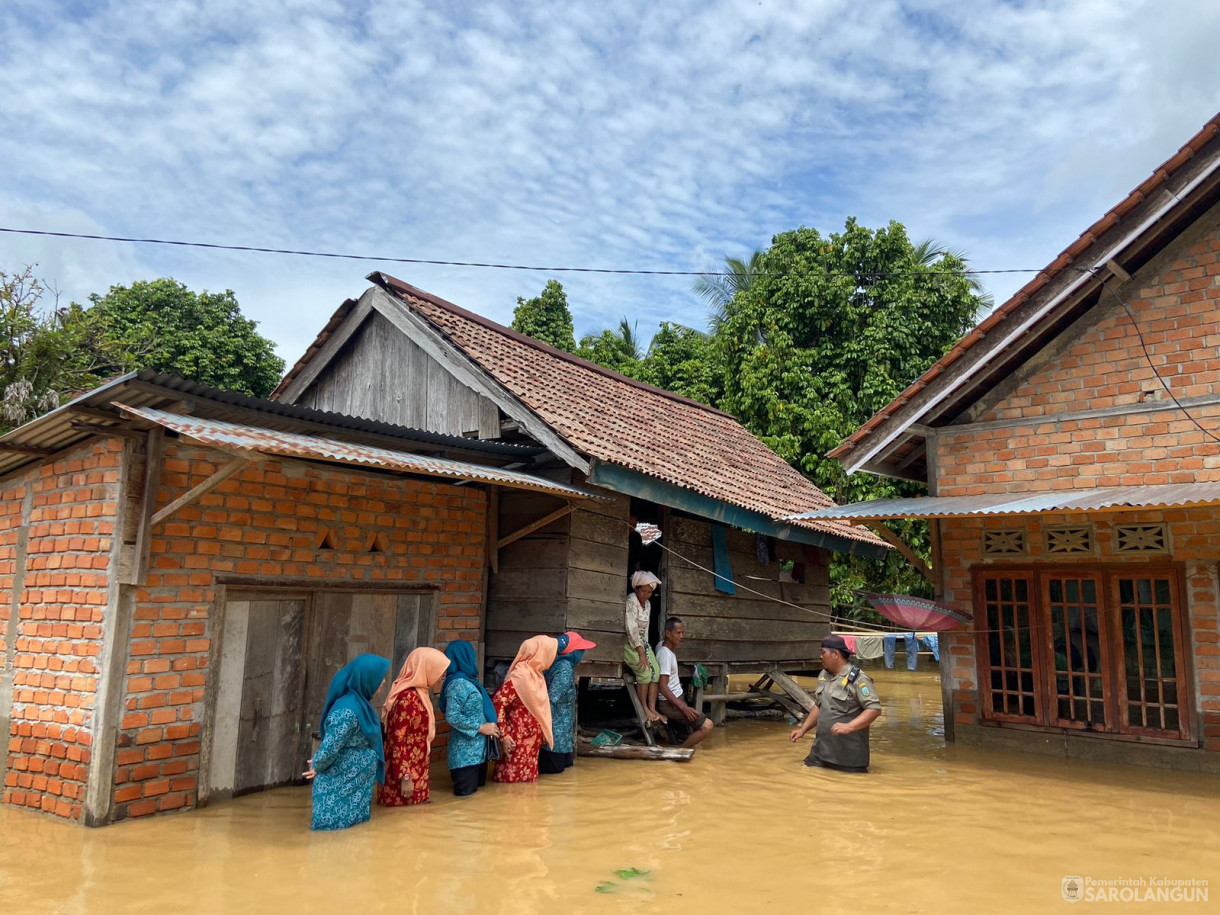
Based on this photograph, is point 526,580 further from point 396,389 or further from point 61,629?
point 61,629

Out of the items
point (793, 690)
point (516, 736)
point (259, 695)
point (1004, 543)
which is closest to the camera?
point (259, 695)

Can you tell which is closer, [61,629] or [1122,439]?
[61,629]

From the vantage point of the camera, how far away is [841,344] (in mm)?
20016

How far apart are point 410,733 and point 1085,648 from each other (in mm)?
6669

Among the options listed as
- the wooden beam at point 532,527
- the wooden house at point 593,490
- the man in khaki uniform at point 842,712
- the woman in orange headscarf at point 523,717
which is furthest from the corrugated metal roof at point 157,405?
the man in khaki uniform at point 842,712

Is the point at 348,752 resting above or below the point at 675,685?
below

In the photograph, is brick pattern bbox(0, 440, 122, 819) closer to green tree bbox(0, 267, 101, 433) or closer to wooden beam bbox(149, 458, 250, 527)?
wooden beam bbox(149, 458, 250, 527)

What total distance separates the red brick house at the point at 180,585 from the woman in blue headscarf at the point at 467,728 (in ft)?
3.40

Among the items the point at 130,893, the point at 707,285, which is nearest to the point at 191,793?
the point at 130,893

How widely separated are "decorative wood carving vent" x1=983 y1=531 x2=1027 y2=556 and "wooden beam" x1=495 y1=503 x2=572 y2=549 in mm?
4547

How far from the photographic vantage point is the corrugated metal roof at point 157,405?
5.36 metres

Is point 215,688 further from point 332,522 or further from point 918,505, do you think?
point 918,505

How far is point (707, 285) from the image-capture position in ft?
84.6

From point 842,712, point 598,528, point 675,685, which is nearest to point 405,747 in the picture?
point 598,528
